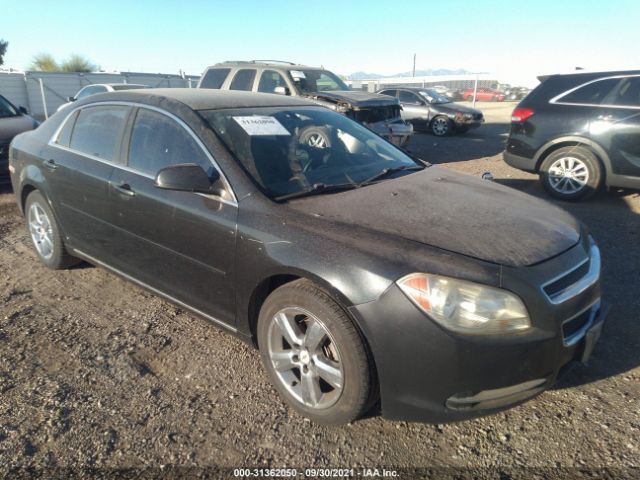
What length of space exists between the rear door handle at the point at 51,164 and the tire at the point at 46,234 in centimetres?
33

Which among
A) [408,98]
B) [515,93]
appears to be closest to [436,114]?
[408,98]

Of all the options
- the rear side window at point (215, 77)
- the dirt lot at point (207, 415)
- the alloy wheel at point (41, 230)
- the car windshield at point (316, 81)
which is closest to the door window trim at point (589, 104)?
the dirt lot at point (207, 415)

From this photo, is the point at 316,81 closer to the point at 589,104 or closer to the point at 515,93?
the point at 589,104

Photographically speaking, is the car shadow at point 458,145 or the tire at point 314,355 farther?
the car shadow at point 458,145

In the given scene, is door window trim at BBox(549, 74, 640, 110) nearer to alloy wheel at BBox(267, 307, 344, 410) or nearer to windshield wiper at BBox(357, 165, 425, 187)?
windshield wiper at BBox(357, 165, 425, 187)

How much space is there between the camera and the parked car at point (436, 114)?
49.0 ft

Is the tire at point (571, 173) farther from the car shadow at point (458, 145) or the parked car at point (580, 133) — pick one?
the car shadow at point (458, 145)

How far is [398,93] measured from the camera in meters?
16.4

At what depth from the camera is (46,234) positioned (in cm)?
429

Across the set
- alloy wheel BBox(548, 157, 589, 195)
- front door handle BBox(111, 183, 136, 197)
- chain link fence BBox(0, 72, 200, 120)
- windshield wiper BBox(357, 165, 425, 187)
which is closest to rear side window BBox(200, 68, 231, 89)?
alloy wheel BBox(548, 157, 589, 195)

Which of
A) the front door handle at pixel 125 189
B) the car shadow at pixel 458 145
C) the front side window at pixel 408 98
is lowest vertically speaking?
the car shadow at pixel 458 145

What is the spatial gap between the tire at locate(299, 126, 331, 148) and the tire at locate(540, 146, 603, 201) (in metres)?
4.55

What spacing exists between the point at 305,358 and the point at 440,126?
1396 cm

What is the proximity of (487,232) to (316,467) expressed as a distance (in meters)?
1.40
